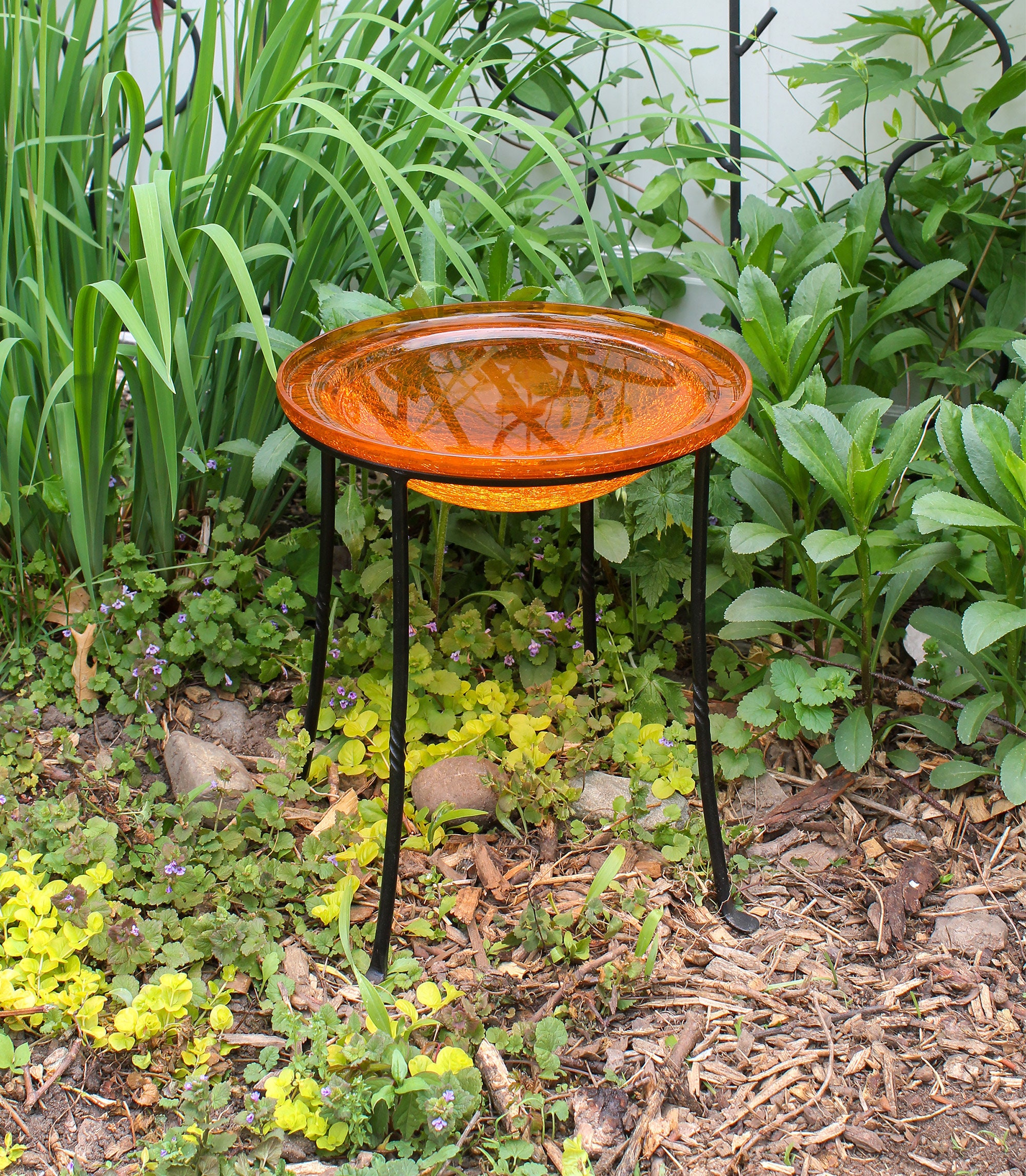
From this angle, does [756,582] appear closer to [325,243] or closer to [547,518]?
[547,518]

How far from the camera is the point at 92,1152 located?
1.14 meters

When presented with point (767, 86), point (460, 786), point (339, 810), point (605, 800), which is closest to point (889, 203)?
point (767, 86)

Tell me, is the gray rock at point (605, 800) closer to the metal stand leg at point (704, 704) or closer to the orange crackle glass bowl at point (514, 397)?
the metal stand leg at point (704, 704)

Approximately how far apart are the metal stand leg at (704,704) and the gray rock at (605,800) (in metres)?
0.15

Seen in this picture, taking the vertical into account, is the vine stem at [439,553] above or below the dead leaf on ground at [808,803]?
above

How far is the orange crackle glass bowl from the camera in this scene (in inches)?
44.9

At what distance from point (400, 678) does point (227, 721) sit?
0.63 m

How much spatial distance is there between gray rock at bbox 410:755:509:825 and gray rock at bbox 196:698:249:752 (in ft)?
1.09

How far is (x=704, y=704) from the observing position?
1415 mm

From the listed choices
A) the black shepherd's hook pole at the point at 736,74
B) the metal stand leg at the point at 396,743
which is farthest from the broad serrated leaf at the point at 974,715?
the black shepherd's hook pole at the point at 736,74

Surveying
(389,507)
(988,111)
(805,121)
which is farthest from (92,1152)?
(805,121)

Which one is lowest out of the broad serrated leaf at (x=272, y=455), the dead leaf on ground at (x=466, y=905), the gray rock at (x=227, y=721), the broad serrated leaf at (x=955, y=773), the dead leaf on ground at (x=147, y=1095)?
the dead leaf on ground at (x=466, y=905)

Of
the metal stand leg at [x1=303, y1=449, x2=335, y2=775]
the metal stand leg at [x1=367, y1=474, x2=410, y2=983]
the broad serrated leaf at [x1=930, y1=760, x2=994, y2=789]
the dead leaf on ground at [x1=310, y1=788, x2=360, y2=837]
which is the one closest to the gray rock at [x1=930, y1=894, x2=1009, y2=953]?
the broad serrated leaf at [x1=930, y1=760, x2=994, y2=789]

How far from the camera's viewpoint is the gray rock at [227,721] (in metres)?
1.76
